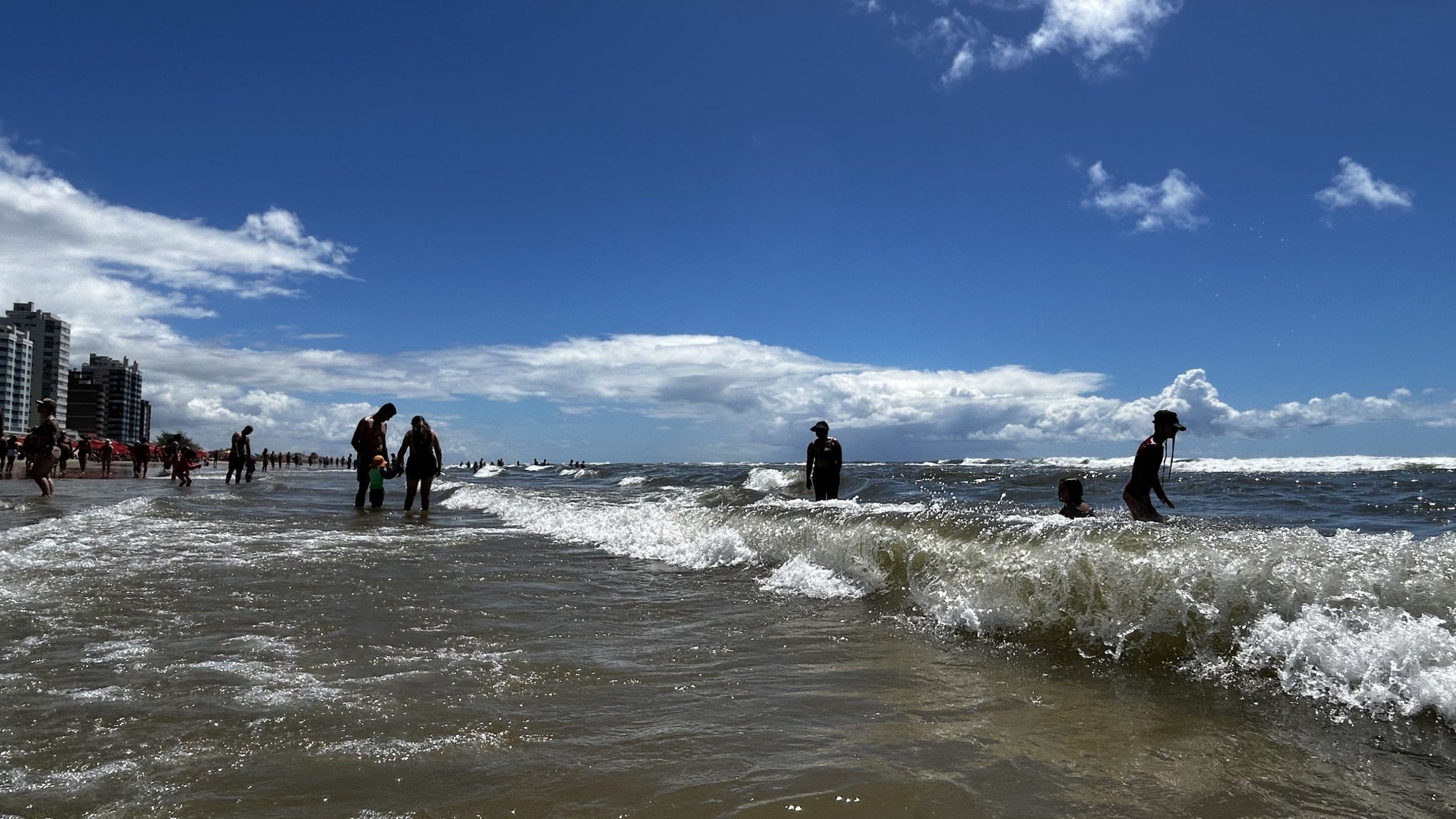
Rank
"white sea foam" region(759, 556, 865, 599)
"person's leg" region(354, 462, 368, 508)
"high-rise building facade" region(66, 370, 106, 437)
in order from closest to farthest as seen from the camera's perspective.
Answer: "white sea foam" region(759, 556, 865, 599)
"person's leg" region(354, 462, 368, 508)
"high-rise building facade" region(66, 370, 106, 437)

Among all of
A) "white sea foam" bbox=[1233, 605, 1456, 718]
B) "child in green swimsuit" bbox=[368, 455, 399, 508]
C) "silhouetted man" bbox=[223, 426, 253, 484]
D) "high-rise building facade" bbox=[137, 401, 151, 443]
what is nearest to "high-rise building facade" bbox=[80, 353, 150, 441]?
"high-rise building facade" bbox=[137, 401, 151, 443]

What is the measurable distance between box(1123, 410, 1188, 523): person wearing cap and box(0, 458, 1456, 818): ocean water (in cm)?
229

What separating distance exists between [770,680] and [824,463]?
9648mm

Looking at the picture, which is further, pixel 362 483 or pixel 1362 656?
pixel 362 483

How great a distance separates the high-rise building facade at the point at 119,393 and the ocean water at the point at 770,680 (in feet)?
598

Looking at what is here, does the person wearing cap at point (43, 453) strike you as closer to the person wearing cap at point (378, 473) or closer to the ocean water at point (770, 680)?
the person wearing cap at point (378, 473)

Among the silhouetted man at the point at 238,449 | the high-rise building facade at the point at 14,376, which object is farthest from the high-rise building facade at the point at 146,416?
the silhouetted man at the point at 238,449

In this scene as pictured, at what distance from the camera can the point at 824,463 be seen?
44.9 ft

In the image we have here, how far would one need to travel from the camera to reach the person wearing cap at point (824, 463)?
13625 millimetres

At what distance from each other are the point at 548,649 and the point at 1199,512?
14.8 metres

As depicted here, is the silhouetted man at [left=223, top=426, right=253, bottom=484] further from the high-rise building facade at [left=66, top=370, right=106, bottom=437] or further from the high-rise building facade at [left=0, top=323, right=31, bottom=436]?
the high-rise building facade at [left=66, top=370, right=106, bottom=437]

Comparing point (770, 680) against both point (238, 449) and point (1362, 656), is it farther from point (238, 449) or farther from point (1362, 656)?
point (238, 449)

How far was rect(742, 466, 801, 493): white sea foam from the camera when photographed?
28.2 m

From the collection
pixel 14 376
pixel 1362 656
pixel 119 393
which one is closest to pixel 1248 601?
pixel 1362 656
